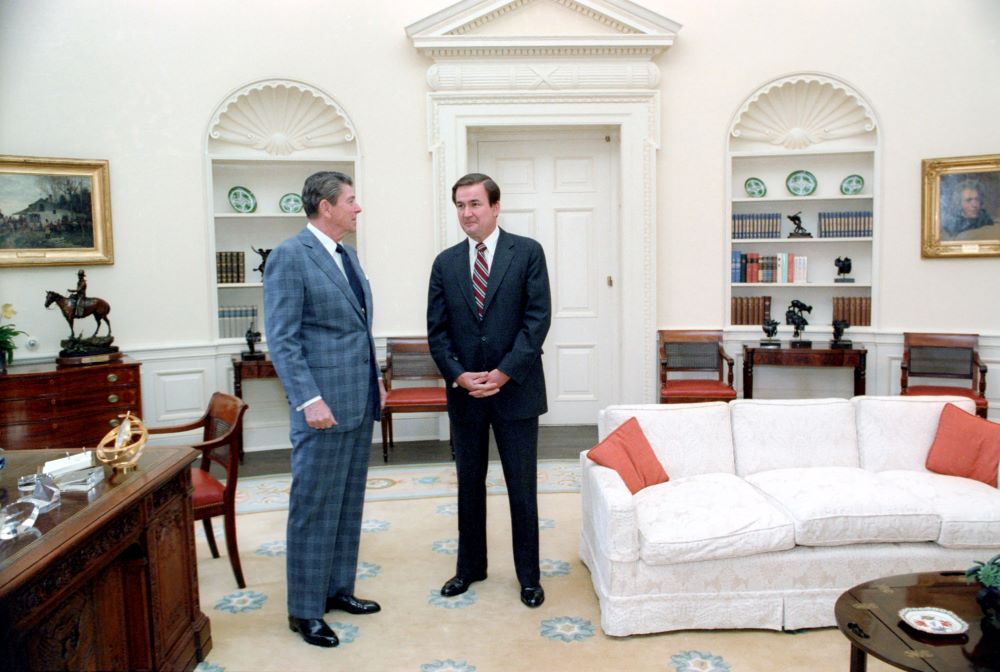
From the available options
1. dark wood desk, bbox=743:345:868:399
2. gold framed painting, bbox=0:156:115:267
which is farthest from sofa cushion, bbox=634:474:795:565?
gold framed painting, bbox=0:156:115:267

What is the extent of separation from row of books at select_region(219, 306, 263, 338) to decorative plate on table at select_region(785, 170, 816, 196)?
4.53 meters

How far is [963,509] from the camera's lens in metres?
2.91

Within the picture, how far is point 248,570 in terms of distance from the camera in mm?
3557

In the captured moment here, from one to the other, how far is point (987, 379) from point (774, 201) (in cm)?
213

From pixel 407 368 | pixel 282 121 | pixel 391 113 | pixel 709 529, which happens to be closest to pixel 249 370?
pixel 407 368

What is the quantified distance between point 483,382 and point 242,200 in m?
3.92

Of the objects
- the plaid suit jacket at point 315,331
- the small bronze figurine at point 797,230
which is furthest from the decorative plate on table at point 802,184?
the plaid suit jacket at point 315,331

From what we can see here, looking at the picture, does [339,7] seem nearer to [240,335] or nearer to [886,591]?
[240,335]

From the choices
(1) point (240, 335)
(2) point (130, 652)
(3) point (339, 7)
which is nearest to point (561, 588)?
(2) point (130, 652)

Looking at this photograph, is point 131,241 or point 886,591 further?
point 131,241

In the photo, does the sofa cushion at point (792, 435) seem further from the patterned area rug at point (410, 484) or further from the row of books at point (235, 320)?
the row of books at point (235, 320)

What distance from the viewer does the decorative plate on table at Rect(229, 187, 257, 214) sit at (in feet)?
20.0

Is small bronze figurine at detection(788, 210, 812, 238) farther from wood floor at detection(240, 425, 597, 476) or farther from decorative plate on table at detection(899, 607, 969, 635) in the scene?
decorative plate on table at detection(899, 607, 969, 635)

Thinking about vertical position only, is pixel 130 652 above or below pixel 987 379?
below
